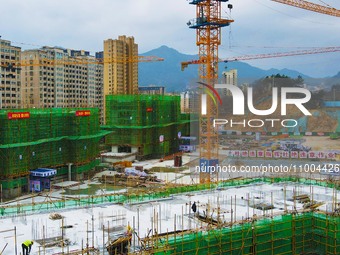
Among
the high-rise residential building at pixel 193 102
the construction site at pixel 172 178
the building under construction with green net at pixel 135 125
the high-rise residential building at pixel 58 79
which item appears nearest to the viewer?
the construction site at pixel 172 178

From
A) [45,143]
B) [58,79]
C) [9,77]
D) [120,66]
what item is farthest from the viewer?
[120,66]

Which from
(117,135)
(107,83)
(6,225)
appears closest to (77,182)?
(117,135)

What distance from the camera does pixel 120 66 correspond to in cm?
9900

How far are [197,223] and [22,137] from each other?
2229 cm

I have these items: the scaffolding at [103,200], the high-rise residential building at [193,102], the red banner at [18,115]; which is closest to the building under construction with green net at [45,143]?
the red banner at [18,115]

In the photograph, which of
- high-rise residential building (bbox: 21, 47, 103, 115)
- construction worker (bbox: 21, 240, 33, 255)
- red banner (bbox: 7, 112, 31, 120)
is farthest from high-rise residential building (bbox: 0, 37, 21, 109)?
construction worker (bbox: 21, 240, 33, 255)

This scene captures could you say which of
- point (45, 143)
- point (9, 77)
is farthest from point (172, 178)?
point (9, 77)

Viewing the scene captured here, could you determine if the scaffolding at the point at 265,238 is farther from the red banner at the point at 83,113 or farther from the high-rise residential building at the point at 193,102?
the red banner at the point at 83,113

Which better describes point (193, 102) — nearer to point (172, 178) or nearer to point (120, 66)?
point (172, 178)

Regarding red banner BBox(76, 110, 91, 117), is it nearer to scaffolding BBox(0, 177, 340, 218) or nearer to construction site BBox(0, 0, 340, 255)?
construction site BBox(0, 0, 340, 255)

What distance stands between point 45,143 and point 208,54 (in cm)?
1499

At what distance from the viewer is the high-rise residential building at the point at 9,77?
6762cm

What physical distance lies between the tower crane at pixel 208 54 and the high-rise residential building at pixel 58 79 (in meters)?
41.0

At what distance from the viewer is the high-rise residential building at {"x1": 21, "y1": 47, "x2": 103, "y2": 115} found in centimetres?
7556
